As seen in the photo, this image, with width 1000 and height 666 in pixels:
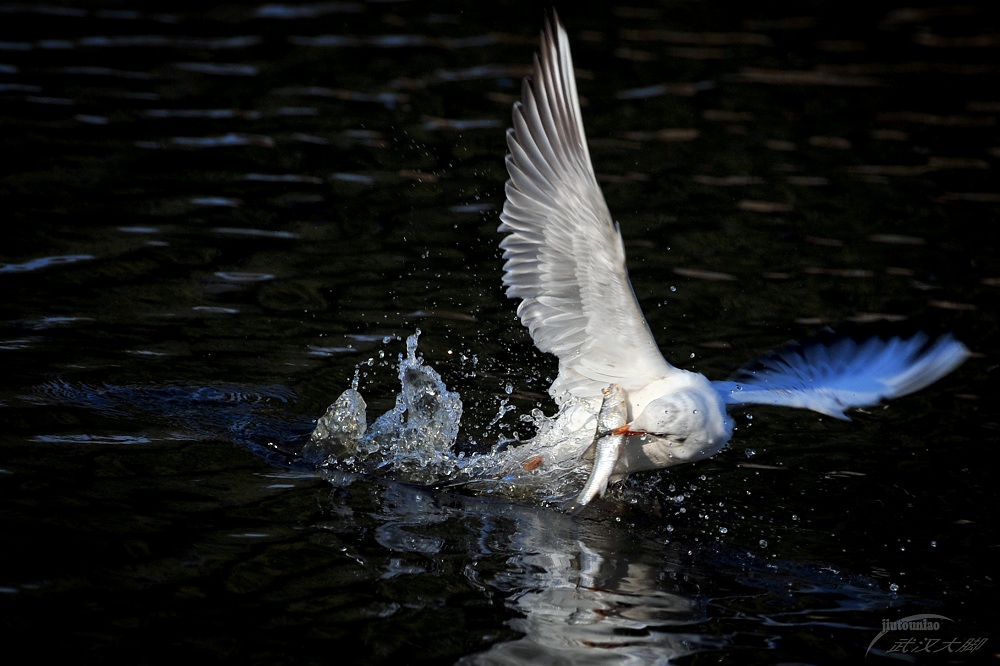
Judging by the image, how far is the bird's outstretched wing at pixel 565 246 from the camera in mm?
5320

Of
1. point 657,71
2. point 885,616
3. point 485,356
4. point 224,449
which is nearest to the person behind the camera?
point 885,616

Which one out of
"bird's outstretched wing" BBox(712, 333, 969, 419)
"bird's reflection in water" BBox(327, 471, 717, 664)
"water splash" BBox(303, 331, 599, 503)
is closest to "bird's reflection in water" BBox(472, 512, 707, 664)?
"bird's reflection in water" BBox(327, 471, 717, 664)

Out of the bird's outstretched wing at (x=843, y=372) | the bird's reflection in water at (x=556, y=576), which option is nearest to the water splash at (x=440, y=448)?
the bird's reflection in water at (x=556, y=576)

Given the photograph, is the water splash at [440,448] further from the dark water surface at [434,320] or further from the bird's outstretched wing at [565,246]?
the bird's outstretched wing at [565,246]

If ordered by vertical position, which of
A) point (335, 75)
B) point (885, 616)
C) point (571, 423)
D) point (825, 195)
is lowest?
point (885, 616)

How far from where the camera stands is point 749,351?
24.9 ft

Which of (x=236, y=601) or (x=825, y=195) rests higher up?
(x=825, y=195)

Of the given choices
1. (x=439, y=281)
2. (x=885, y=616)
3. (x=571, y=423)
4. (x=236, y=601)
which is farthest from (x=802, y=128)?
(x=236, y=601)

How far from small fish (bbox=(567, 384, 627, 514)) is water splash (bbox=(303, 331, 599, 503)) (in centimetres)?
19

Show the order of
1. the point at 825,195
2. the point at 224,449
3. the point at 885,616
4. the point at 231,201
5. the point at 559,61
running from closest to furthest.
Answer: the point at 885,616 < the point at 559,61 < the point at 224,449 < the point at 231,201 < the point at 825,195

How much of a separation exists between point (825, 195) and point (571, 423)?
505 cm

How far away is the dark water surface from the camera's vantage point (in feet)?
15.8

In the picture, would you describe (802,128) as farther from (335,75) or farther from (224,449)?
(224,449)

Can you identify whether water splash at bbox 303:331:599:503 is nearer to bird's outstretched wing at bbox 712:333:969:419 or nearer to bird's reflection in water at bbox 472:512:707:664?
bird's reflection in water at bbox 472:512:707:664
